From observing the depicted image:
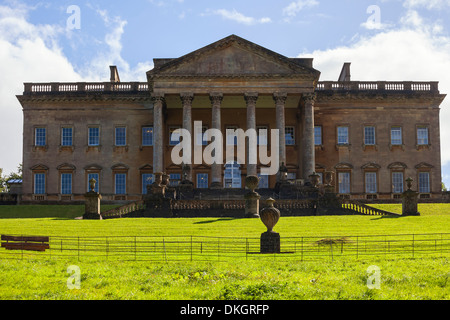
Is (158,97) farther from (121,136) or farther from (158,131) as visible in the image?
(121,136)

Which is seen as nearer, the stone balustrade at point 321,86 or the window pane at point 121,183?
the window pane at point 121,183

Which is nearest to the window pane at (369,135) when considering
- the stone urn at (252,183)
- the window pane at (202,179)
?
the window pane at (202,179)

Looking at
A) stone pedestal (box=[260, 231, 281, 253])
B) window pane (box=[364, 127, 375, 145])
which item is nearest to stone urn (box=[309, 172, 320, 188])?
window pane (box=[364, 127, 375, 145])

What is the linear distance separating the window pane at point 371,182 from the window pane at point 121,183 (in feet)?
80.4

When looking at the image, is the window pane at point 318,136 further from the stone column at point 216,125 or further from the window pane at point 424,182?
the stone column at point 216,125

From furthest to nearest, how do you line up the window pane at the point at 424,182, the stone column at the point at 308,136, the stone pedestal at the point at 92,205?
the window pane at the point at 424,182
the stone column at the point at 308,136
the stone pedestal at the point at 92,205

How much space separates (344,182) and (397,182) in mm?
5356

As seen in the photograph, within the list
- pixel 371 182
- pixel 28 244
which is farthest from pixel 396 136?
pixel 28 244

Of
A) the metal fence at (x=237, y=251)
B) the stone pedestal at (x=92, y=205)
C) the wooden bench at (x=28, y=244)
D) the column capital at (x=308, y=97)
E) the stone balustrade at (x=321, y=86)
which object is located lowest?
the metal fence at (x=237, y=251)

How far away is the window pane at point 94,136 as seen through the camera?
57.6 meters

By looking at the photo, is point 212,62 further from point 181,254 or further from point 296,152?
point 181,254

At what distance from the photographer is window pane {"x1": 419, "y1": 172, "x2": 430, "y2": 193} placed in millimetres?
56706

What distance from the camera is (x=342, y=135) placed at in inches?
2269
